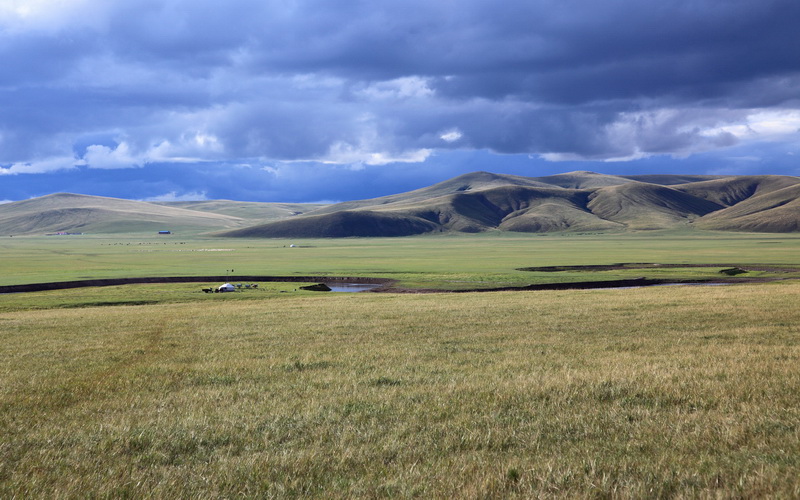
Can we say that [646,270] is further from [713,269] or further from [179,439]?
[179,439]

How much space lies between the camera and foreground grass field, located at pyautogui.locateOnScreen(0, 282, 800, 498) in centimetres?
740

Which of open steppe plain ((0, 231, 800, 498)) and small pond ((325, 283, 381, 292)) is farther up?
open steppe plain ((0, 231, 800, 498))

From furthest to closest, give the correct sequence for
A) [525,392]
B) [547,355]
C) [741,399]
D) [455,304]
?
1. [455,304]
2. [547,355]
3. [525,392]
4. [741,399]

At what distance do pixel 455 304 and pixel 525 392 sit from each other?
2517 centimetres

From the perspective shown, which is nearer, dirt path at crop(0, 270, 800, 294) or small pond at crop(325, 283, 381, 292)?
dirt path at crop(0, 270, 800, 294)

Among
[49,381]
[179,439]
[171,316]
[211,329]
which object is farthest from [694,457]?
[171,316]

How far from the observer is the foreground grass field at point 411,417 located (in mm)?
7398

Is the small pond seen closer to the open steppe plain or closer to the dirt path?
the dirt path

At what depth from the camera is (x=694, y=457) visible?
7.90 metres

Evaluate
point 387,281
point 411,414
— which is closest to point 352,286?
point 387,281

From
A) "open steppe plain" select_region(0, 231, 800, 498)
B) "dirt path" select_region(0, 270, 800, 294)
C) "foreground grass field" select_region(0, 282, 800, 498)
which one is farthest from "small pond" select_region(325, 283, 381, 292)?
"foreground grass field" select_region(0, 282, 800, 498)

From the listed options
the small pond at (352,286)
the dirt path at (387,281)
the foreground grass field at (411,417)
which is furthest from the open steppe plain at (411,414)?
the small pond at (352,286)

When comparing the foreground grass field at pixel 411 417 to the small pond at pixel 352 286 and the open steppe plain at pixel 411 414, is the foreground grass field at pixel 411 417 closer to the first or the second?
the open steppe plain at pixel 411 414

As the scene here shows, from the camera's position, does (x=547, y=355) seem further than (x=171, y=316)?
No
